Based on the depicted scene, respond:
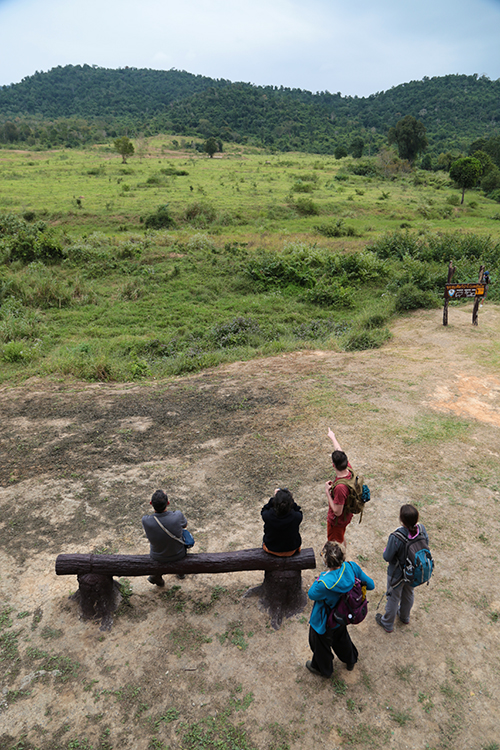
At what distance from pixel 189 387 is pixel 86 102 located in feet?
474

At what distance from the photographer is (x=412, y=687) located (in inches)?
152

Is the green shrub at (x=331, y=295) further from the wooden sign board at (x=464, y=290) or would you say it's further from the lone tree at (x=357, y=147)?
the lone tree at (x=357, y=147)

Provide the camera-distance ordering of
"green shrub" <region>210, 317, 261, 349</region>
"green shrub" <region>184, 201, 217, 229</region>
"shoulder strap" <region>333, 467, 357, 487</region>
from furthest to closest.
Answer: "green shrub" <region>184, 201, 217, 229</region> < "green shrub" <region>210, 317, 261, 349</region> < "shoulder strap" <region>333, 467, 357, 487</region>

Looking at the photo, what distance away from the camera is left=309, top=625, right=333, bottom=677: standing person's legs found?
3756 mm

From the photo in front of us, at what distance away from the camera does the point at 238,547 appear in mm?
5371

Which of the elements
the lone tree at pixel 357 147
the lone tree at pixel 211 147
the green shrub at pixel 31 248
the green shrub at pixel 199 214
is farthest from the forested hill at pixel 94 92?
the green shrub at pixel 31 248

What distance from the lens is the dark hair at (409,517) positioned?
12.5 ft

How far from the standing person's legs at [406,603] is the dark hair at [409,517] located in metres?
A: 0.64

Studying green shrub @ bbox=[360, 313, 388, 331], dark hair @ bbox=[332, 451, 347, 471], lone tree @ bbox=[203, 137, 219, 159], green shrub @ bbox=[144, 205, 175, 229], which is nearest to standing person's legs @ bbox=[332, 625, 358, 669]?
dark hair @ bbox=[332, 451, 347, 471]

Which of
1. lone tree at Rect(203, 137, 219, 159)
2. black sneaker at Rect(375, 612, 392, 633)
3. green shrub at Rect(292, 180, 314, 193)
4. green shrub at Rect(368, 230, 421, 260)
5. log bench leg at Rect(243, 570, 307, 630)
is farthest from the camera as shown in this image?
lone tree at Rect(203, 137, 219, 159)

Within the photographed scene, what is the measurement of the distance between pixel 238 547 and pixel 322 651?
173 centimetres

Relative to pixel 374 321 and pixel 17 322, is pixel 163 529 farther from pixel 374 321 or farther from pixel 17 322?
pixel 17 322

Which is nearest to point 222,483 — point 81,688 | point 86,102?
point 81,688

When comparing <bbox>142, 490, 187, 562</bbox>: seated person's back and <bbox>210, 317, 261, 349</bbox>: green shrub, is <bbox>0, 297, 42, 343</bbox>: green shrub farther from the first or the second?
<bbox>142, 490, 187, 562</bbox>: seated person's back
